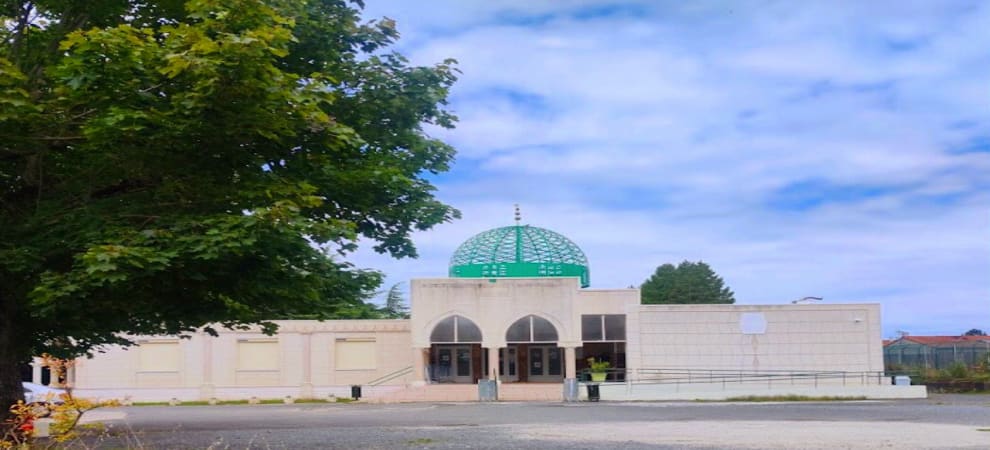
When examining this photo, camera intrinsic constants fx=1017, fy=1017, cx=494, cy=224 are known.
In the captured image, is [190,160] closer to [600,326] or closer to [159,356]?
[600,326]

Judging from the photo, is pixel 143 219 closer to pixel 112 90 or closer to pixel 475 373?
pixel 112 90

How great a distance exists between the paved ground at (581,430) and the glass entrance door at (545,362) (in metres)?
19.7

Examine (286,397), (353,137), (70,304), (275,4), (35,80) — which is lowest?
(286,397)

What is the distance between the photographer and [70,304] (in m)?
11.8

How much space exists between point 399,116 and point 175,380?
33.9 metres

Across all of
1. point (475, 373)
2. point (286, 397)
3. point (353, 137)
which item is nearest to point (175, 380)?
point (286, 397)

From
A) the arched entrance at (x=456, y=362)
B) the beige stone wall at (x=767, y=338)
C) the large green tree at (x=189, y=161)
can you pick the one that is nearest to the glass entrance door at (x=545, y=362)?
the arched entrance at (x=456, y=362)

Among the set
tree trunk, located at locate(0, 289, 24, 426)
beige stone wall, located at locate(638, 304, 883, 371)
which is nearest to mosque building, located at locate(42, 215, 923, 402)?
beige stone wall, located at locate(638, 304, 883, 371)

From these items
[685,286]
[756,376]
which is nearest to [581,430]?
[756,376]

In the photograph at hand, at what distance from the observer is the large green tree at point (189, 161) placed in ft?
35.3

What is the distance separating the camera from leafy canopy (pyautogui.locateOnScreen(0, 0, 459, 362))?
1077 cm

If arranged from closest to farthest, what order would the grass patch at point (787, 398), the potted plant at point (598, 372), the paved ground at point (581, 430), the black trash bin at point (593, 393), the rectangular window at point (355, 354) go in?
the paved ground at point (581, 430)
the grass patch at point (787, 398)
the black trash bin at point (593, 393)
the potted plant at point (598, 372)
the rectangular window at point (355, 354)

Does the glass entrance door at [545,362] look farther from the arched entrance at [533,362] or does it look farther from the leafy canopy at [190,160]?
the leafy canopy at [190,160]

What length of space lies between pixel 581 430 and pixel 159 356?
32537mm
